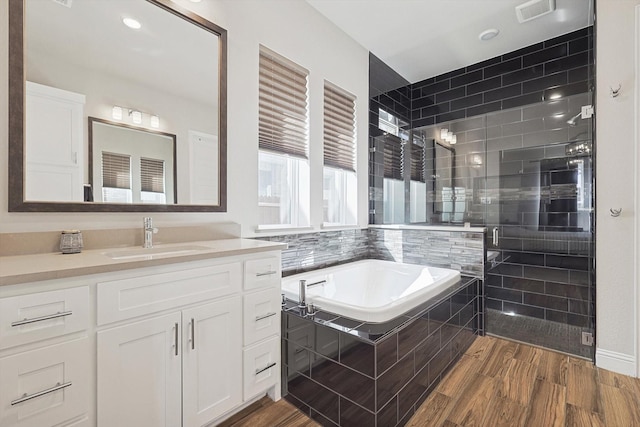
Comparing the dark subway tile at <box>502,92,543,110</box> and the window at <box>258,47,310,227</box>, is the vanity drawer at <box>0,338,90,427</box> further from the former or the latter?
the dark subway tile at <box>502,92,543,110</box>

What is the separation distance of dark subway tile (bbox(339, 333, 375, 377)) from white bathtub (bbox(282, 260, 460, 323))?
532 millimetres

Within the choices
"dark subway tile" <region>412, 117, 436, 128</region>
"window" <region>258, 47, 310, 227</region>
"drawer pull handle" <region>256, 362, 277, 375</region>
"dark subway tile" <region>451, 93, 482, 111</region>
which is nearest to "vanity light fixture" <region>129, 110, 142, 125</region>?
"window" <region>258, 47, 310, 227</region>

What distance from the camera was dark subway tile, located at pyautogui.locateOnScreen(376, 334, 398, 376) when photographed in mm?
1393

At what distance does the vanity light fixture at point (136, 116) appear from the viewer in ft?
5.39

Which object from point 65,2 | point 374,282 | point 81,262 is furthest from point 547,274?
point 65,2

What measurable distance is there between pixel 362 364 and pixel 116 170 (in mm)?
1566

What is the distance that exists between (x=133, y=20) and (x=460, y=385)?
286cm

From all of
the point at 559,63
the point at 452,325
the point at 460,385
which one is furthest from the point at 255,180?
the point at 559,63

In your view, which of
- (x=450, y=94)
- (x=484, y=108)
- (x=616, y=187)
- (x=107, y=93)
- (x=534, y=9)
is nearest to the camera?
(x=107, y=93)

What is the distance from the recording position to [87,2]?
1473mm

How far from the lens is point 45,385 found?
1.00m

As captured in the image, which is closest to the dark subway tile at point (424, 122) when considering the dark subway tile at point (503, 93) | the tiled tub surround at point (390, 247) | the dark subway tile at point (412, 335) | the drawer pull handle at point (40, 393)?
the dark subway tile at point (503, 93)

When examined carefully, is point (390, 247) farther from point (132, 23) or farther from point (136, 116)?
point (132, 23)

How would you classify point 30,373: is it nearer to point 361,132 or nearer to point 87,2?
point 87,2
